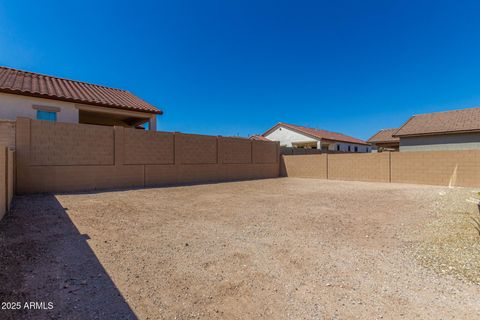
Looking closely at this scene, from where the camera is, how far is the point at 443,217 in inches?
238

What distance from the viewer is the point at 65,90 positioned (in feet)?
41.9

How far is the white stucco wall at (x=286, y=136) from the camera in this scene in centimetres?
2969

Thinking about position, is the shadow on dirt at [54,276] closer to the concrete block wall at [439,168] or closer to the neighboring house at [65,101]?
the neighboring house at [65,101]

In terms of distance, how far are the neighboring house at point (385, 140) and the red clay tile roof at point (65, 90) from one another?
23.4 metres

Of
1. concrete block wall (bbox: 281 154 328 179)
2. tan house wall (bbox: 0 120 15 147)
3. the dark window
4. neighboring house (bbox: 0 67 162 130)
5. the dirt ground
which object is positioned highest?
neighboring house (bbox: 0 67 162 130)

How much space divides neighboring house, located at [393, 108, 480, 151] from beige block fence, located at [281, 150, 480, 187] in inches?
297

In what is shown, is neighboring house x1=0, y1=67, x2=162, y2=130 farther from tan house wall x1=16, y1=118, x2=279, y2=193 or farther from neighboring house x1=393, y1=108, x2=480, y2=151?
neighboring house x1=393, y1=108, x2=480, y2=151

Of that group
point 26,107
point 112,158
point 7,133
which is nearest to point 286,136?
point 112,158

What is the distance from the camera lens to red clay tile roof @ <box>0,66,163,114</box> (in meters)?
11.0

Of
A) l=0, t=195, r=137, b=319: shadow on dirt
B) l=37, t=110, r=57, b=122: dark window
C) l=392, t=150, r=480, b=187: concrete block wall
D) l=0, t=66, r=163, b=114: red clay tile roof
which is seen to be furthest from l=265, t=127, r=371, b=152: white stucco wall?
l=0, t=195, r=137, b=319: shadow on dirt

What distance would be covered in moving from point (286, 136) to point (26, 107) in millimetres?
24985

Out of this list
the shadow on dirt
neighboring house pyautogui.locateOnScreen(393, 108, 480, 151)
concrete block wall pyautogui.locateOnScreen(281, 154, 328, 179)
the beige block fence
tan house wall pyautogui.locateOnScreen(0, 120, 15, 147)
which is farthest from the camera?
neighboring house pyautogui.locateOnScreen(393, 108, 480, 151)

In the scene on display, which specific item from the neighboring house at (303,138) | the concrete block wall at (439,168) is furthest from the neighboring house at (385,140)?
the concrete block wall at (439,168)

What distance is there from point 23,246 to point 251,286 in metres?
3.48
